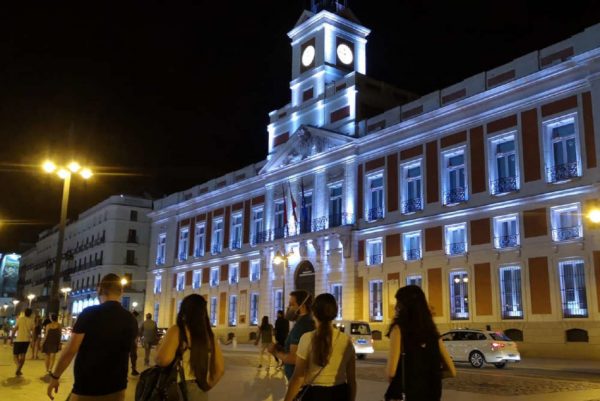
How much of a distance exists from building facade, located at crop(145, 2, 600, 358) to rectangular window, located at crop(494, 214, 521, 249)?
0.21ft

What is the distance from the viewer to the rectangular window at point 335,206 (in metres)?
37.2

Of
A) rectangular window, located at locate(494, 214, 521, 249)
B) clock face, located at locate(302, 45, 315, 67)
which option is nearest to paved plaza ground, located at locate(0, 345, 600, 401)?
rectangular window, located at locate(494, 214, 521, 249)

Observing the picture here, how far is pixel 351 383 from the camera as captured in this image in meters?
5.17

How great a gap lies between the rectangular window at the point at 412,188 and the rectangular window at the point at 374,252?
8.44ft

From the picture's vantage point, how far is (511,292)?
27750 mm

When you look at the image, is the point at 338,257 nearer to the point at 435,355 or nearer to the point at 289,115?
the point at 289,115

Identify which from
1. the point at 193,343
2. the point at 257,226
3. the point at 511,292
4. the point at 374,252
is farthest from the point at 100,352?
the point at 257,226

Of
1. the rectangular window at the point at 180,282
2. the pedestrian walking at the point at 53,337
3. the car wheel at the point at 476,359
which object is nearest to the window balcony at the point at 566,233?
the car wheel at the point at 476,359

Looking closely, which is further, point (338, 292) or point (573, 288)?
point (338, 292)

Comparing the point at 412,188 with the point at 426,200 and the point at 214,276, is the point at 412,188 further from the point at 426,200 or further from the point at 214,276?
the point at 214,276

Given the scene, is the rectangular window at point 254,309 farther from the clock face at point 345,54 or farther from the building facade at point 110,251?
the building facade at point 110,251

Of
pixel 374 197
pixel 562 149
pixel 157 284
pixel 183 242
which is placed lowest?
pixel 157 284

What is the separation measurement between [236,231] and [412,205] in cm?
1819

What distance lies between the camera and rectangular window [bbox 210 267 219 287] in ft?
159
